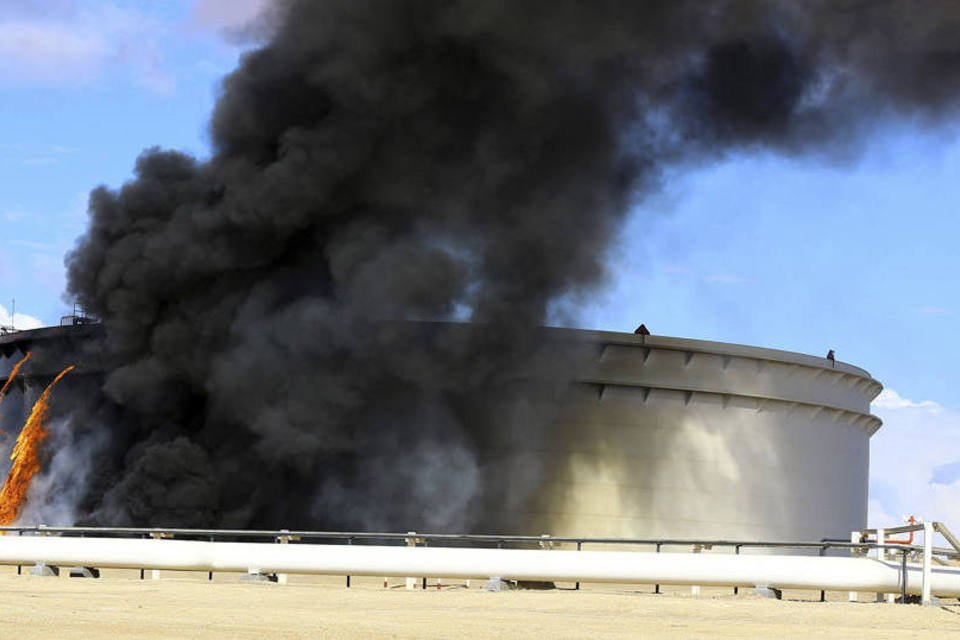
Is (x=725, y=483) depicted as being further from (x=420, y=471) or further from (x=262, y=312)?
(x=262, y=312)

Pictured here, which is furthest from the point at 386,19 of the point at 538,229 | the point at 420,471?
the point at 420,471

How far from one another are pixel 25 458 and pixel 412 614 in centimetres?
2560

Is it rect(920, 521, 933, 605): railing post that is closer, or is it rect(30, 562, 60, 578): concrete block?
rect(920, 521, 933, 605): railing post

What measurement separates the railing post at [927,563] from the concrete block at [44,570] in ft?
43.5

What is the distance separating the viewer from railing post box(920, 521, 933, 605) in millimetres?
18219

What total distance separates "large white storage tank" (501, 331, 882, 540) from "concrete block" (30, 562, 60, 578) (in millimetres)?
15185

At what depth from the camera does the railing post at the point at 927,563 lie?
1822cm

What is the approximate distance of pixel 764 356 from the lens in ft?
128

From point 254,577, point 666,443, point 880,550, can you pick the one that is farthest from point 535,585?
point 666,443

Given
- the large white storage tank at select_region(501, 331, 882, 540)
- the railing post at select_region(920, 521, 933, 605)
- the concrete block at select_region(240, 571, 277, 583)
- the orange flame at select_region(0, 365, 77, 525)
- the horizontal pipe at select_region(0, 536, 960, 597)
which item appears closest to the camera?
the railing post at select_region(920, 521, 933, 605)

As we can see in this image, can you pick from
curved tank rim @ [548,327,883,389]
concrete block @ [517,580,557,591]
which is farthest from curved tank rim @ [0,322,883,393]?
concrete block @ [517,580,557,591]

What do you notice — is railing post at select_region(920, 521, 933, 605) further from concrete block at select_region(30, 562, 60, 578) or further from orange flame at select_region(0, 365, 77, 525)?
orange flame at select_region(0, 365, 77, 525)

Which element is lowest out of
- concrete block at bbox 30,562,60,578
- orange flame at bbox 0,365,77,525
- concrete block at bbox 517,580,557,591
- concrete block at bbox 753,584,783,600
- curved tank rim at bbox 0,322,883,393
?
concrete block at bbox 30,562,60,578

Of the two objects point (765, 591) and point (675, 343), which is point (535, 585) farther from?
point (675, 343)
